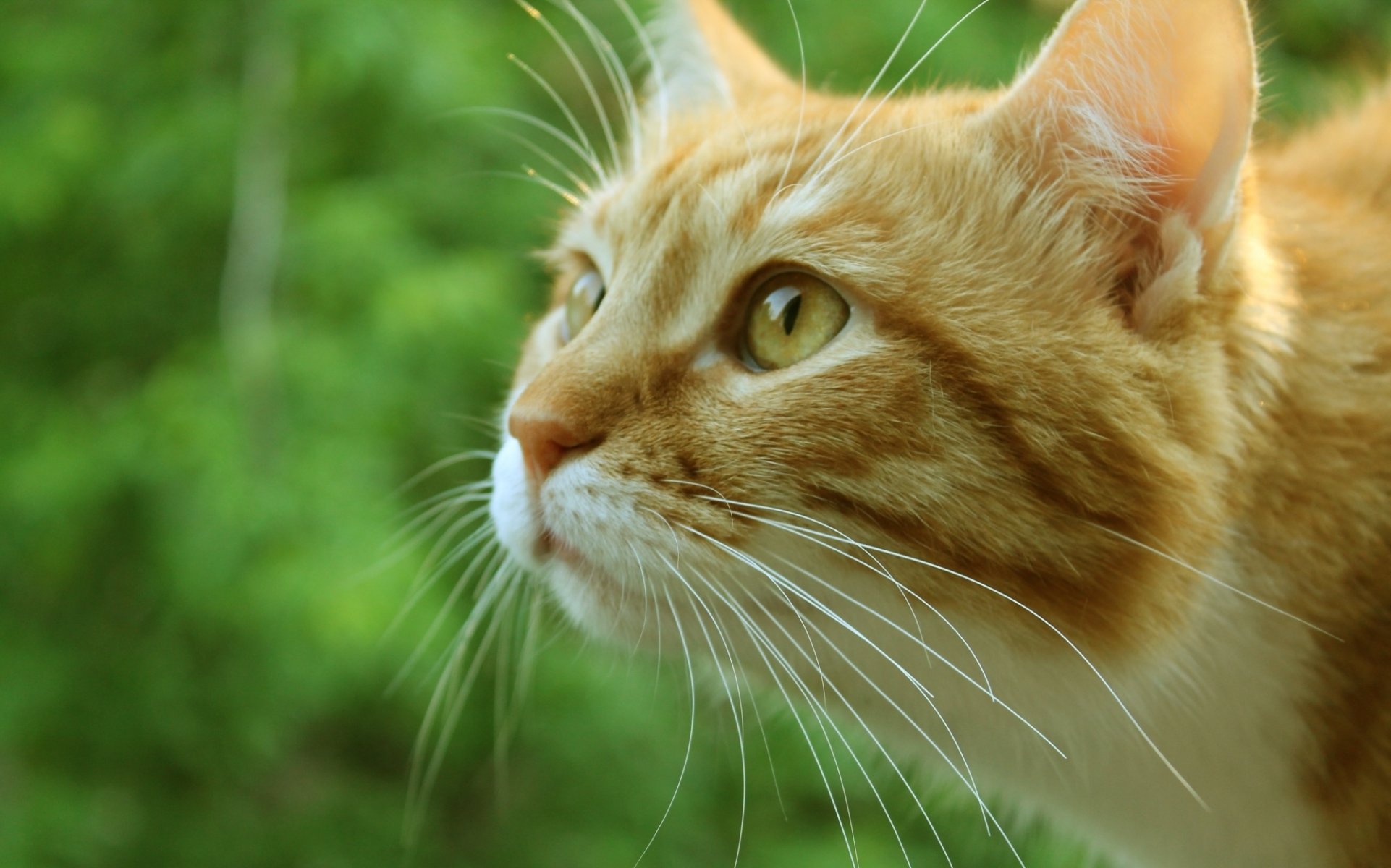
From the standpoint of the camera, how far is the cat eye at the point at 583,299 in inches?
42.5

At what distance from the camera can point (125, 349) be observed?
1.99 metres

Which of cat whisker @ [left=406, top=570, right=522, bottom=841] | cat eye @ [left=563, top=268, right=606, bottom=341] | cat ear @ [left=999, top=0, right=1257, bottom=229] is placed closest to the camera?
cat ear @ [left=999, top=0, right=1257, bottom=229]

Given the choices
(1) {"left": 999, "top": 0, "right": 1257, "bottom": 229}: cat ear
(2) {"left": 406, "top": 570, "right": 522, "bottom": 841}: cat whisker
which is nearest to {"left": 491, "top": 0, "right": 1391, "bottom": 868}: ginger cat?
(1) {"left": 999, "top": 0, "right": 1257, "bottom": 229}: cat ear

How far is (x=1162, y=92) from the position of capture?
73 centimetres

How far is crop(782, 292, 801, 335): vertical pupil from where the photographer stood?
832 millimetres

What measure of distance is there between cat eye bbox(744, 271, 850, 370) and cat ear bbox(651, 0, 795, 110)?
13.8 inches

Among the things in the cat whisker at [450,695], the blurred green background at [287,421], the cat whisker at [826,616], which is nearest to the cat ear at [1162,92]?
the cat whisker at [826,616]

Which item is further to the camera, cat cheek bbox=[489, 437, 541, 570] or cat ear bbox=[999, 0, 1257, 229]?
cat cheek bbox=[489, 437, 541, 570]

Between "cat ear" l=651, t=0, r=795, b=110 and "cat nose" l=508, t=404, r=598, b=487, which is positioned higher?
"cat ear" l=651, t=0, r=795, b=110

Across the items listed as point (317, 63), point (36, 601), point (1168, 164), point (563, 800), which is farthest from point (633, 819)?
point (1168, 164)

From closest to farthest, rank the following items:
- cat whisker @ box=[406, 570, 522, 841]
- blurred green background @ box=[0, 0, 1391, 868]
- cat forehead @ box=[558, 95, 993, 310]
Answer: cat forehead @ box=[558, 95, 993, 310] < cat whisker @ box=[406, 570, 522, 841] < blurred green background @ box=[0, 0, 1391, 868]

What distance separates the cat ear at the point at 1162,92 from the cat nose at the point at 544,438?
0.40 metres

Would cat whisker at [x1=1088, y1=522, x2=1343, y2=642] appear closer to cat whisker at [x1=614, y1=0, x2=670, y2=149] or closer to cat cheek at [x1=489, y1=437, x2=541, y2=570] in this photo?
cat cheek at [x1=489, y1=437, x2=541, y2=570]

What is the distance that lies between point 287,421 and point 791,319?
1.08 m
